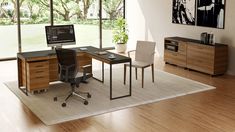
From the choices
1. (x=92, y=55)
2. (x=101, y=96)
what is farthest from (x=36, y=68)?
(x=101, y=96)

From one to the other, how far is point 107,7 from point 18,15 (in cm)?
288

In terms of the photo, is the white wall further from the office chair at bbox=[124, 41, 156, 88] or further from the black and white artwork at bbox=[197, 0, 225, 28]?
the office chair at bbox=[124, 41, 156, 88]

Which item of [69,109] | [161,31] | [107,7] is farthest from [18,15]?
[69,109]

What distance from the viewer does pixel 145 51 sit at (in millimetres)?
6945

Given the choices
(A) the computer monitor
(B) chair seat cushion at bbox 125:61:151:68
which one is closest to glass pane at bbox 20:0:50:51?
(A) the computer monitor

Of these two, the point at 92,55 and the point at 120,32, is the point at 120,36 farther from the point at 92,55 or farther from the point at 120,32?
the point at 92,55

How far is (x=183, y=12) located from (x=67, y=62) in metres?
4.26

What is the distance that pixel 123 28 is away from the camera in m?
10.4

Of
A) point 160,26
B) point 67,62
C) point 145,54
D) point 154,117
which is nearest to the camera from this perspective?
point 154,117

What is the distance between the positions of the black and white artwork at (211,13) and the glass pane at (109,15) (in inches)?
137

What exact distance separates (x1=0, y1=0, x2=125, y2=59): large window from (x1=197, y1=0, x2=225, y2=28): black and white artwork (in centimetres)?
350

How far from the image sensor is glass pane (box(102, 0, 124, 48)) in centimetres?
1057

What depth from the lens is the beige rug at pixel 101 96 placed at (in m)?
5.08

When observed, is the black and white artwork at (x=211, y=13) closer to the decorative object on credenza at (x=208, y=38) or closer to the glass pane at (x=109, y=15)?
the decorative object on credenza at (x=208, y=38)
